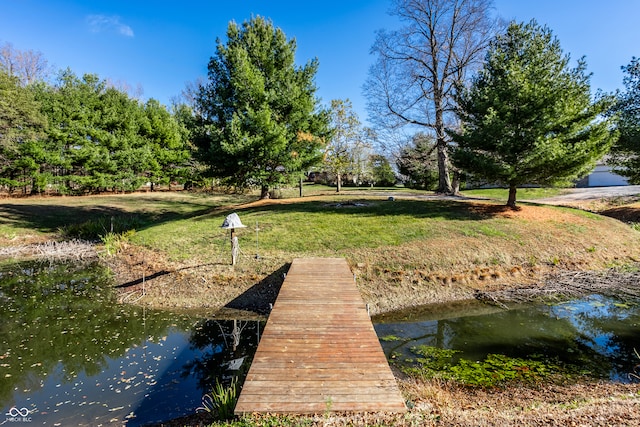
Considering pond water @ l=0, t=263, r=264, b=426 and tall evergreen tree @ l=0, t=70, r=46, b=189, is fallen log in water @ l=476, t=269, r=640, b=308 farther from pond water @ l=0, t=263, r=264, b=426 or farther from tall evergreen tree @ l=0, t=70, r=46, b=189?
tall evergreen tree @ l=0, t=70, r=46, b=189

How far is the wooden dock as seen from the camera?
3.62 m

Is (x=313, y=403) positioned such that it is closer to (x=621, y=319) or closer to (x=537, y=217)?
(x=621, y=319)

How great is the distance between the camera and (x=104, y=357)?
6160 mm

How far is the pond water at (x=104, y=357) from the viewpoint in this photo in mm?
4691

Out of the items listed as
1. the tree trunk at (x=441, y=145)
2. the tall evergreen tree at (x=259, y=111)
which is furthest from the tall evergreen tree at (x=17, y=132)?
the tree trunk at (x=441, y=145)

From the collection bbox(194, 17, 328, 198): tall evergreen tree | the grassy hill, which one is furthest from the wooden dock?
bbox(194, 17, 328, 198): tall evergreen tree

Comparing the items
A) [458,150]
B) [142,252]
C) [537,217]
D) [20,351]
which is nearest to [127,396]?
[20,351]

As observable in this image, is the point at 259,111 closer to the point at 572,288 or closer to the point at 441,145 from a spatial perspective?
the point at 441,145

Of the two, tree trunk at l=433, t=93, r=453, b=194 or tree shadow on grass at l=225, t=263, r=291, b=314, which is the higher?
tree trunk at l=433, t=93, r=453, b=194

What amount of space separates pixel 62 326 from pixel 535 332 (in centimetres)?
1033

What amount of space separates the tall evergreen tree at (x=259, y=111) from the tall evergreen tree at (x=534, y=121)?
289 inches

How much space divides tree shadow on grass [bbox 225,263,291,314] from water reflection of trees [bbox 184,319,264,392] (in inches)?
26.2

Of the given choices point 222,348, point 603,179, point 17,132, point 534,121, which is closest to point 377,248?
point 222,348

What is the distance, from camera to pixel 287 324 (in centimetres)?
564
